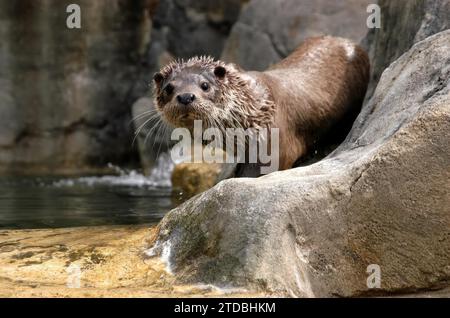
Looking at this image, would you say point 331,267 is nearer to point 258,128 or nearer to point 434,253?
point 434,253

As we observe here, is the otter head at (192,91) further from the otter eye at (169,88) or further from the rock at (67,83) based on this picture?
the rock at (67,83)

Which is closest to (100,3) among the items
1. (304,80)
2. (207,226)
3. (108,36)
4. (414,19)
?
(108,36)

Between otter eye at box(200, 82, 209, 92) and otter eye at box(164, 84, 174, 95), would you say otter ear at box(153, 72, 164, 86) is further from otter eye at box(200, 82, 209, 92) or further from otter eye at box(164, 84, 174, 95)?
otter eye at box(200, 82, 209, 92)

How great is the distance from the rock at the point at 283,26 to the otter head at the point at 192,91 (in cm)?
345

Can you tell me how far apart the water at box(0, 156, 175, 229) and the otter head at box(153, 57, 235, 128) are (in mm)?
744

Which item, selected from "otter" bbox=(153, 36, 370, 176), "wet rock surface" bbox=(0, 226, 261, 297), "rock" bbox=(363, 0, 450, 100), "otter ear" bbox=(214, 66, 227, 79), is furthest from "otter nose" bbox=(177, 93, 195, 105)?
"rock" bbox=(363, 0, 450, 100)

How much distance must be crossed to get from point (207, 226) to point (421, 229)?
36.8 inches

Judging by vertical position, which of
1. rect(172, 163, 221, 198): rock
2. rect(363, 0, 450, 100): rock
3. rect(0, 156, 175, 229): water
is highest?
rect(363, 0, 450, 100): rock

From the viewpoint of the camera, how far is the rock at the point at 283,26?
8406 millimetres

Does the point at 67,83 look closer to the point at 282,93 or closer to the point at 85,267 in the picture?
the point at 282,93

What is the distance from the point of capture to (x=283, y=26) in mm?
8820

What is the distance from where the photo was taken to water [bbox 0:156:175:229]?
5084 millimetres

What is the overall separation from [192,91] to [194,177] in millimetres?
2018

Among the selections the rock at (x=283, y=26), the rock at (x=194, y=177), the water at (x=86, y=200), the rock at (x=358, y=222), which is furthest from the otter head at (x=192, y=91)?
the rock at (x=283, y=26)
